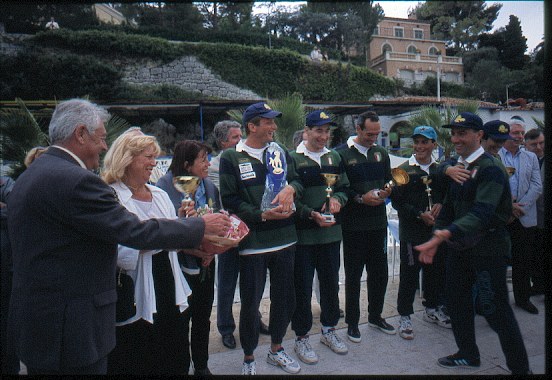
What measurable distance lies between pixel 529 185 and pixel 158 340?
171 inches

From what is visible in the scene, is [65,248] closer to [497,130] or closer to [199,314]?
[199,314]

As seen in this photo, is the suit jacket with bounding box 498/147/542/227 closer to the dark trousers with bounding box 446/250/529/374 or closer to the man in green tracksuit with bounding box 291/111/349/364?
the dark trousers with bounding box 446/250/529/374

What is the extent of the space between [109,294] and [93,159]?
733 millimetres

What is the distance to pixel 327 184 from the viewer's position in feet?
11.9

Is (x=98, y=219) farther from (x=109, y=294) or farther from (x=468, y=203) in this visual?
(x=468, y=203)

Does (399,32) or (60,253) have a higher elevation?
(399,32)

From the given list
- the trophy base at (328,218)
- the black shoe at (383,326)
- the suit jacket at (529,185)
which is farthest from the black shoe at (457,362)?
the suit jacket at (529,185)

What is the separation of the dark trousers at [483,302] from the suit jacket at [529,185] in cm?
199

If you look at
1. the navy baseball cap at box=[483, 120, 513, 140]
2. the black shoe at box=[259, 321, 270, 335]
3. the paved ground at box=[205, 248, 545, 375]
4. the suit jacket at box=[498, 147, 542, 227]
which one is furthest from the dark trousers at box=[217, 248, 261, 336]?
the suit jacket at box=[498, 147, 542, 227]

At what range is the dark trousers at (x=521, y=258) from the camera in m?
4.50

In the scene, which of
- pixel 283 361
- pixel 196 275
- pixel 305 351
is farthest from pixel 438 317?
pixel 196 275

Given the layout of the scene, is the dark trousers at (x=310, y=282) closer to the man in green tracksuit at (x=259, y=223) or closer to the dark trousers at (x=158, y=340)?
the man in green tracksuit at (x=259, y=223)

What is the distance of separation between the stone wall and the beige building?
14.2 meters

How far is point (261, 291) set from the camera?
328cm
